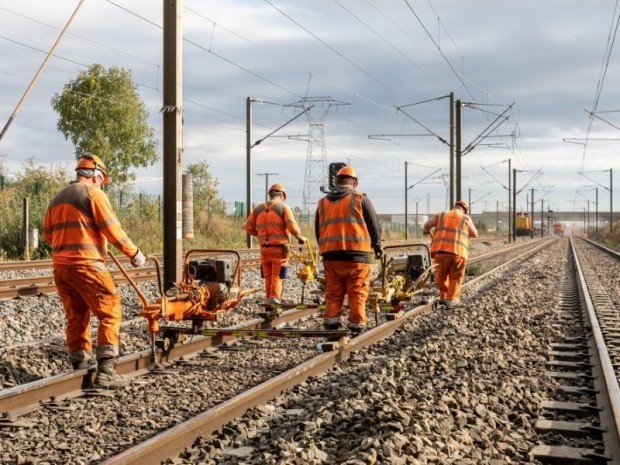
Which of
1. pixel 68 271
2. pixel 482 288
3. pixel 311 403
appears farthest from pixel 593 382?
pixel 482 288

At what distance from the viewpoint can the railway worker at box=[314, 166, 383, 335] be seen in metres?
8.28

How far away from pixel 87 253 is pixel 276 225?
14.4 ft

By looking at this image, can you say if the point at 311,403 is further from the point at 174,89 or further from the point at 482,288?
the point at 482,288

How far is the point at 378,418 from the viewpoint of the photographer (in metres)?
5.00

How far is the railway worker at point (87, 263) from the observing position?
6.45m

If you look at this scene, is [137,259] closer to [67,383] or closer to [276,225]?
[67,383]

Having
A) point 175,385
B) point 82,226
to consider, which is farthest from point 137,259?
point 175,385

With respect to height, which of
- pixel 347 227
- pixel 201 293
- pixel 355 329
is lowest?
pixel 355 329

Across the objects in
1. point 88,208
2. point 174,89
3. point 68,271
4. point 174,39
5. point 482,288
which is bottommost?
point 482,288

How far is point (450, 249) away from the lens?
1235cm

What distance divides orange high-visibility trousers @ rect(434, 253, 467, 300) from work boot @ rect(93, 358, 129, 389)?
23.6 feet

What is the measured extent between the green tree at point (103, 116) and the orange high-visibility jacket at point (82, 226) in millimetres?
36278

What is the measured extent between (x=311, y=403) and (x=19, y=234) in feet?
68.1

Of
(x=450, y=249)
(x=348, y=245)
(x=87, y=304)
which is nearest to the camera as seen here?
(x=87, y=304)
